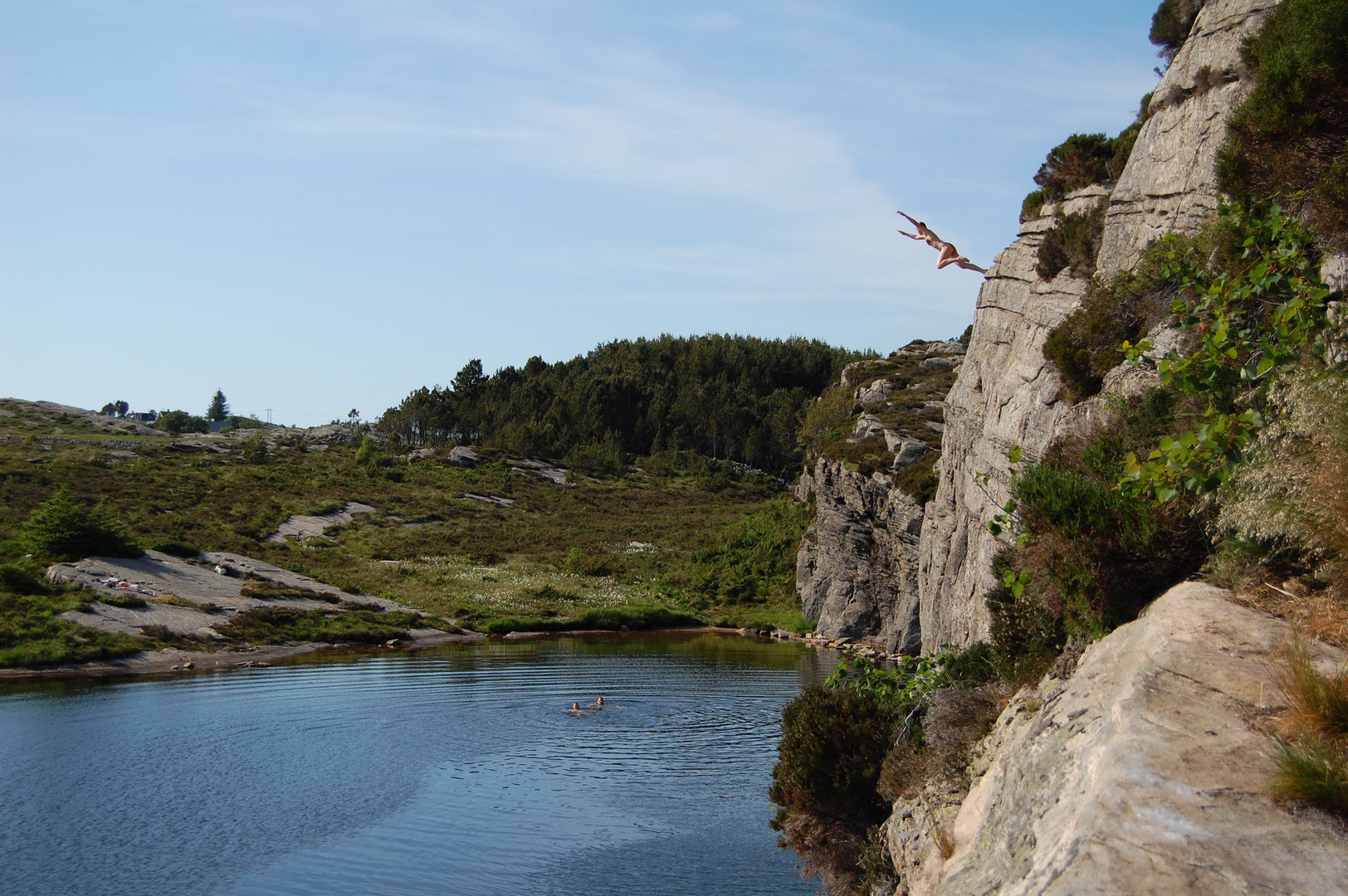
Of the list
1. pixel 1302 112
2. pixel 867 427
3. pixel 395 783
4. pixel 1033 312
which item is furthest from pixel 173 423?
pixel 1302 112

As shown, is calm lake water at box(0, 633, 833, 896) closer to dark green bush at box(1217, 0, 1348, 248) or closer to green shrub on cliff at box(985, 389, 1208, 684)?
green shrub on cliff at box(985, 389, 1208, 684)

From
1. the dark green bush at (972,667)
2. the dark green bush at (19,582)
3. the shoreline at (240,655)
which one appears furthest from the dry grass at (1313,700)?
the dark green bush at (19,582)

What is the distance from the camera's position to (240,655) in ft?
189

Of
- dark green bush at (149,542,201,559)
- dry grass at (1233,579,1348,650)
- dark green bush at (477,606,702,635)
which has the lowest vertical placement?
dark green bush at (477,606,702,635)

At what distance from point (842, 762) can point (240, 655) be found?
48.1 metres

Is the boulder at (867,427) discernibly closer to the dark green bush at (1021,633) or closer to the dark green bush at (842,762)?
the dark green bush at (842,762)

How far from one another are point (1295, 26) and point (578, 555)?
271 feet

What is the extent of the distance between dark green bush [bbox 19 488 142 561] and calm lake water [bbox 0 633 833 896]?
18294 mm

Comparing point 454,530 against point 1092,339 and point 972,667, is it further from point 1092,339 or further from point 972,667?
point 972,667

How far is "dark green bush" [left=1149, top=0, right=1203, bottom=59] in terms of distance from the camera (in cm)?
3111

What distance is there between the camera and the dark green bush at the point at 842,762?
19.4 metres

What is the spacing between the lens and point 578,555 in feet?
311

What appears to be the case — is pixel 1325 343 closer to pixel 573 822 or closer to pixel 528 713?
pixel 573 822

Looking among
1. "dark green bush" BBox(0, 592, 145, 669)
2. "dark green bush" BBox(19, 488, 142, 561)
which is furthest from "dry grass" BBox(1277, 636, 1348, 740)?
"dark green bush" BBox(19, 488, 142, 561)
